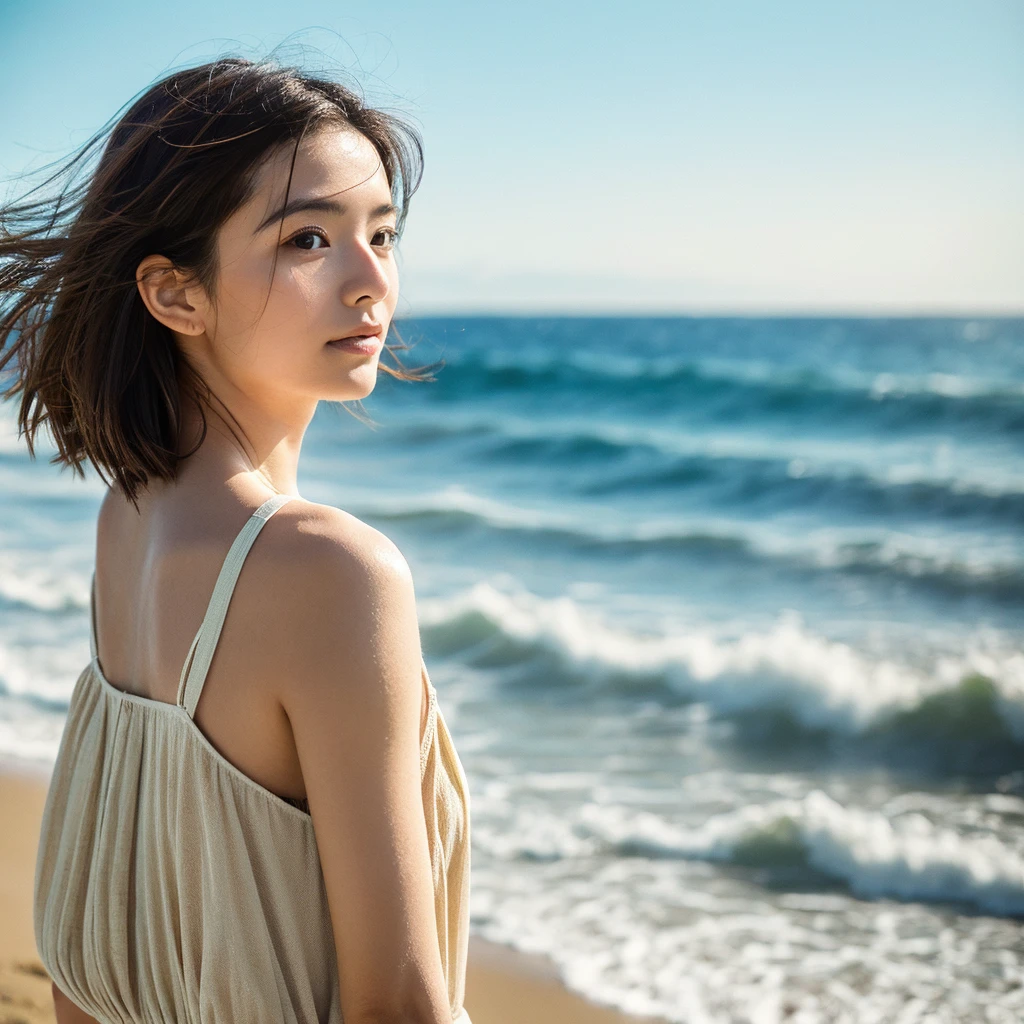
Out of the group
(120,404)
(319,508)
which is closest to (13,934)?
(120,404)

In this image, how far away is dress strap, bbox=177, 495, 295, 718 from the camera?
118cm

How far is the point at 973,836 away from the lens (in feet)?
15.8

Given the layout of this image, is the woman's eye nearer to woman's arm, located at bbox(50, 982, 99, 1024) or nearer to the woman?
the woman

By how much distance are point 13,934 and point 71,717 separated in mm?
2779

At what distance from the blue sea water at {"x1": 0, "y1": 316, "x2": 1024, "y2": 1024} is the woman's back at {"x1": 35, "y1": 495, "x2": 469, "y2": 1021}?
4.26 ft

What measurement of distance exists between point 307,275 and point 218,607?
1.53 ft

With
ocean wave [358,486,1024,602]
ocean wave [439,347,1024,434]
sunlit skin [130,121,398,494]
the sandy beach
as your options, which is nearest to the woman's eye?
sunlit skin [130,121,398,494]

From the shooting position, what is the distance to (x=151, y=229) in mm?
1426

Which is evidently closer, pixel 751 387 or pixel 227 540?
pixel 227 540

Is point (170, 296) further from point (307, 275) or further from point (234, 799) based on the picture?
point (234, 799)

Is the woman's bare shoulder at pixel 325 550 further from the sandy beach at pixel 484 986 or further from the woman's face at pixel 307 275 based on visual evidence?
the sandy beach at pixel 484 986

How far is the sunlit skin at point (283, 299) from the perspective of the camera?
1.37 meters

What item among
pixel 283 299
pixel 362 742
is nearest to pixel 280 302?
pixel 283 299

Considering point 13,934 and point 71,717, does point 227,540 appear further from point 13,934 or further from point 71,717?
point 13,934
